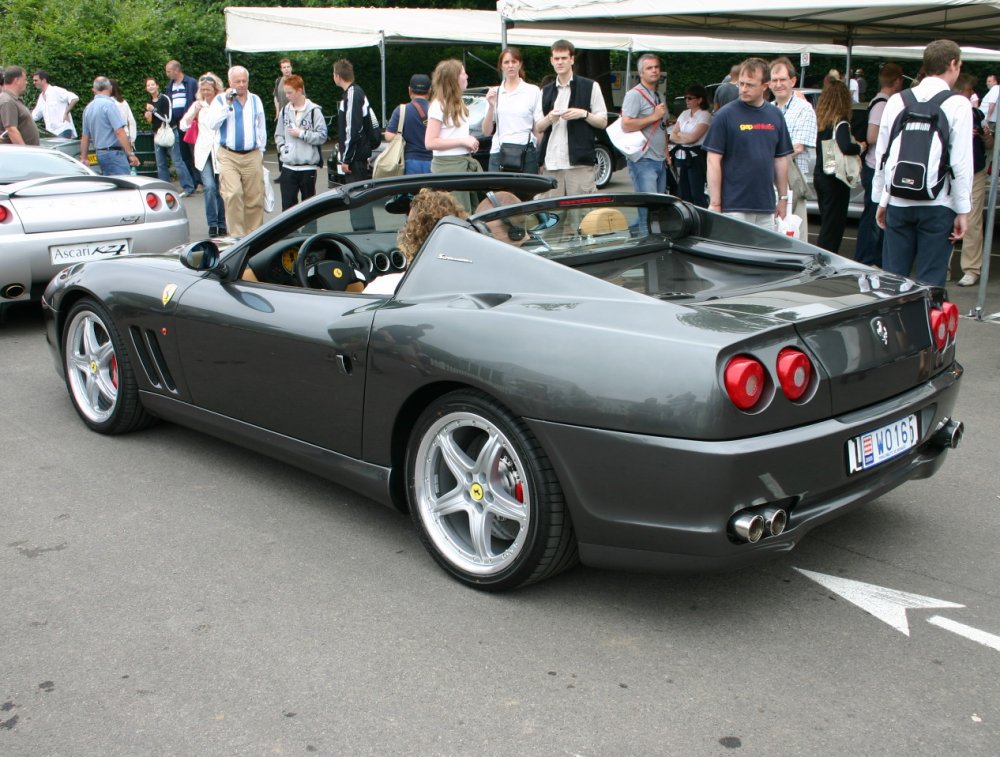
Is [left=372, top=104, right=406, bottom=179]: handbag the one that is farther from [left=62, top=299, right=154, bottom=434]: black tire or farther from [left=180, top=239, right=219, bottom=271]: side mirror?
[left=180, top=239, right=219, bottom=271]: side mirror

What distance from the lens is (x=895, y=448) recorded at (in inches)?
128

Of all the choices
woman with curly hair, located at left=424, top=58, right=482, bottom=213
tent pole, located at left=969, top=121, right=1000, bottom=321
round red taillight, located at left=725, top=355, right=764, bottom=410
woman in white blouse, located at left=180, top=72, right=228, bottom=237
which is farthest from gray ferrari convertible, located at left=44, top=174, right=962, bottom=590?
woman in white blouse, located at left=180, top=72, right=228, bottom=237

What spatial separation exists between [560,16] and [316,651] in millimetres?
7449

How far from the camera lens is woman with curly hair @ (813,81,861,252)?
28.9ft

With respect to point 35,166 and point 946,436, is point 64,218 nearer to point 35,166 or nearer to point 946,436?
point 35,166

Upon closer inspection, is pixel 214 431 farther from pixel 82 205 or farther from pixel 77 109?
pixel 77 109

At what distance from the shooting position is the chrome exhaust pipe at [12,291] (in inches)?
289

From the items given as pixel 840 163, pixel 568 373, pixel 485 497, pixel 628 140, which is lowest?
pixel 485 497

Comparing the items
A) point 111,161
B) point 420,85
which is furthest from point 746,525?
point 111,161

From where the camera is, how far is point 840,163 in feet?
29.0

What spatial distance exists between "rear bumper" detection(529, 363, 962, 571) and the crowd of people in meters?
1.66

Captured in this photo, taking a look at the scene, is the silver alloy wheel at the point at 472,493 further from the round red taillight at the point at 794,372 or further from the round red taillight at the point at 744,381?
the round red taillight at the point at 794,372

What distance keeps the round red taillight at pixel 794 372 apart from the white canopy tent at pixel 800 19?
507cm

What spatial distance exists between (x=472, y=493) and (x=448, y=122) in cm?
577
